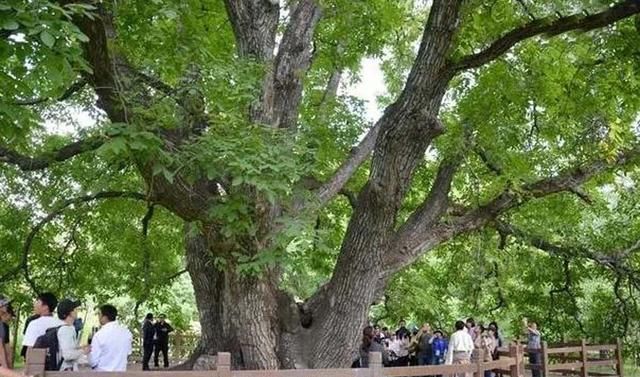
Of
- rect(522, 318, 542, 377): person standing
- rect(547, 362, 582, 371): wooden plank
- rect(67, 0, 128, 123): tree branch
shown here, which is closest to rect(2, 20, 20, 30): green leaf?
rect(67, 0, 128, 123): tree branch

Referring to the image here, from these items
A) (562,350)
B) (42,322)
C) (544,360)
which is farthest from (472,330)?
(42,322)

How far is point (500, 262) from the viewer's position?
15.2 m

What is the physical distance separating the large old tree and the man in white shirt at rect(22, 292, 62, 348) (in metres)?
1.47

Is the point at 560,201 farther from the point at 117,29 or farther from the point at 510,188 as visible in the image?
the point at 117,29

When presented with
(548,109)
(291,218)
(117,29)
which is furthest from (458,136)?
(117,29)

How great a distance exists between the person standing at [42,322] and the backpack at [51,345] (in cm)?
18

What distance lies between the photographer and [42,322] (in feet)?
19.8

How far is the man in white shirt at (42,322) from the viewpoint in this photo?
19.7 ft

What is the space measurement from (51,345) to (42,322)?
18.3 inches

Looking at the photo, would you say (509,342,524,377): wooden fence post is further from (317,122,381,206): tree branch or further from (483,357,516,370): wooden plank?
(317,122,381,206): tree branch

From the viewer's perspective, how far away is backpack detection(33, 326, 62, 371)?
5.59 m

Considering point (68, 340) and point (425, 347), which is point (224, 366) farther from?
point (425, 347)

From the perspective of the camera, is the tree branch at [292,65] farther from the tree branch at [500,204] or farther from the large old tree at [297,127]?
the tree branch at [500,204]

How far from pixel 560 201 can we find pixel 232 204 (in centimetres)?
809
